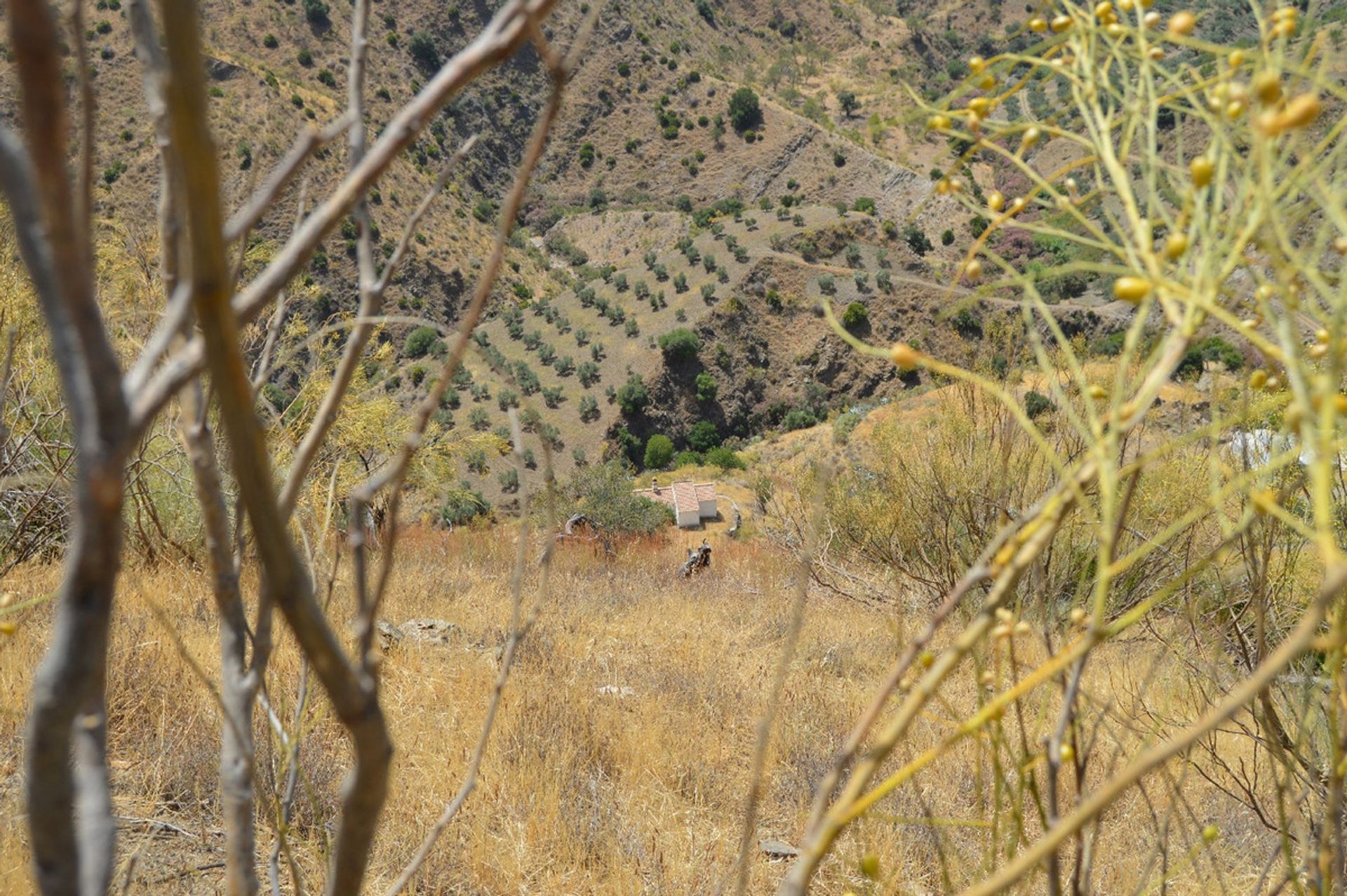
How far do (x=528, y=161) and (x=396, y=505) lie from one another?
219 millimetres

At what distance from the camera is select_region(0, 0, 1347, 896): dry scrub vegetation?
406 mm

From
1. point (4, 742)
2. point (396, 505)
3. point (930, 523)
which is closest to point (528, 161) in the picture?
point (396, 505)

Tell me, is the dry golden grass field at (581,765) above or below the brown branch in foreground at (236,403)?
below

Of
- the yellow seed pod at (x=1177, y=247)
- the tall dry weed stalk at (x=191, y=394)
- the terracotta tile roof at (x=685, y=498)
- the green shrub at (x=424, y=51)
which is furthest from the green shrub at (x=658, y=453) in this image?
the green shrub at (x=424, y=51)

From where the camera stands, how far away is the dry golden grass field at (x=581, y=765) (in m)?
2.39

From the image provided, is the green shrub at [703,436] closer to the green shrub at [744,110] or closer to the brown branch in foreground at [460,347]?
the green shrub at [744,110]

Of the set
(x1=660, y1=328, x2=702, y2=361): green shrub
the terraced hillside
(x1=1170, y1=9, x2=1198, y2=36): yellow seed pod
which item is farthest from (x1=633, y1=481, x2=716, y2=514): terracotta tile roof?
(x1=1170, y1=9, x2=1198, y2=36): yellow seed pod

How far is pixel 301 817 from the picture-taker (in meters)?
2.59

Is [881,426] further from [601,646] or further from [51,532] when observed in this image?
[51,532]

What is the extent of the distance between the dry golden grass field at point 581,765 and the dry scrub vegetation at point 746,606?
2cm

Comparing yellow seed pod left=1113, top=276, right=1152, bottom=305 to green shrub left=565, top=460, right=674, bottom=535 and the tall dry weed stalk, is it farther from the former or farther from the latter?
green shrub left=565, top=460, right=674, bottom=535

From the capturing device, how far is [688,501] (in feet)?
54.4

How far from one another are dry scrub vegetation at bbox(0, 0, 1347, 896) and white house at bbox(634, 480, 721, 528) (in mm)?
8169

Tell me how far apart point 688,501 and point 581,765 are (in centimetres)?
1356
